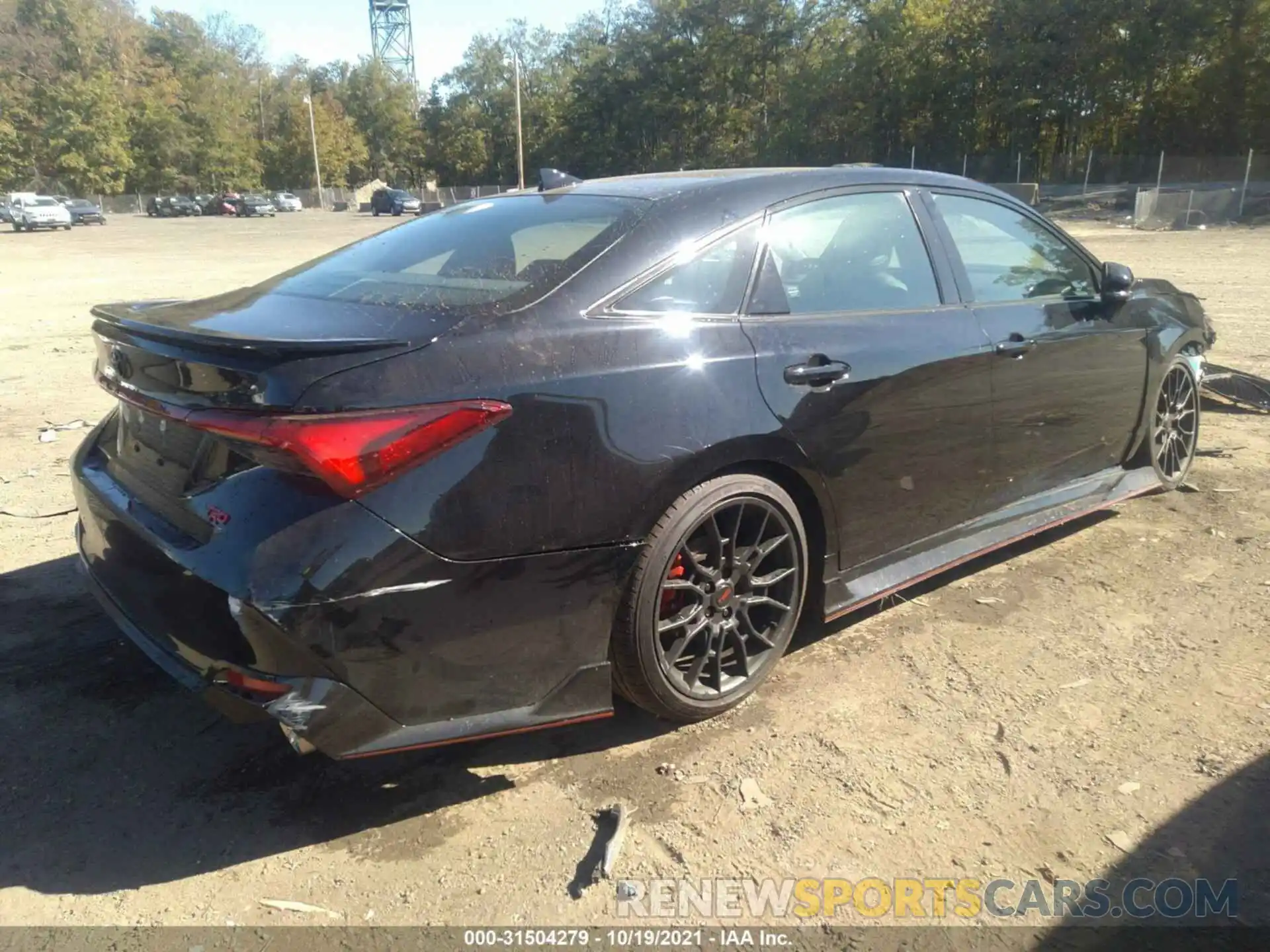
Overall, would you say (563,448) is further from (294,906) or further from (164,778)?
(164,778)

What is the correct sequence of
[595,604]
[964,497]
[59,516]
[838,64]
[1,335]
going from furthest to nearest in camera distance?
[838,64] → [1,335] → [59,516] → [964,497] → [595,604]

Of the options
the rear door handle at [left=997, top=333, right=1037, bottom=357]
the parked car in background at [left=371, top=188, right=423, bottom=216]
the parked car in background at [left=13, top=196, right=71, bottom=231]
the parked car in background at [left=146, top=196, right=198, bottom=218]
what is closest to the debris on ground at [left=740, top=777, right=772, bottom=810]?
the rear door handle at [left=997, top=333, right=1037, bottom=357]

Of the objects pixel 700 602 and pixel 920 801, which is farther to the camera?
pixel 700 602

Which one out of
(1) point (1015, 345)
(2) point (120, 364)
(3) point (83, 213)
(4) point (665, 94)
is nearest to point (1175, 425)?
(1) point (1015, 345)

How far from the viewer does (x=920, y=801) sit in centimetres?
256

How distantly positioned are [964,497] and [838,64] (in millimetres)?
56318

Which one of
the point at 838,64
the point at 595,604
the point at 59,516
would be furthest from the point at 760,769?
the point at 838,64

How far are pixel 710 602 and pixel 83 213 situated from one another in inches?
2408

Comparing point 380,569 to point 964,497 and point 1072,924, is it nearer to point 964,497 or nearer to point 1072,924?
point 1072,924

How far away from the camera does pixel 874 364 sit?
316 cm

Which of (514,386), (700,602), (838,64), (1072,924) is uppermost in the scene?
(838,64)

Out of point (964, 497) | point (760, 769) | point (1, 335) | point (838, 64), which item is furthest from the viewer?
point (838, 64)

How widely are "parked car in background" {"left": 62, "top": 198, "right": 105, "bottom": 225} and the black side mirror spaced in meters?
59.4

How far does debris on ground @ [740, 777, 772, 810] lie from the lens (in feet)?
8.36
